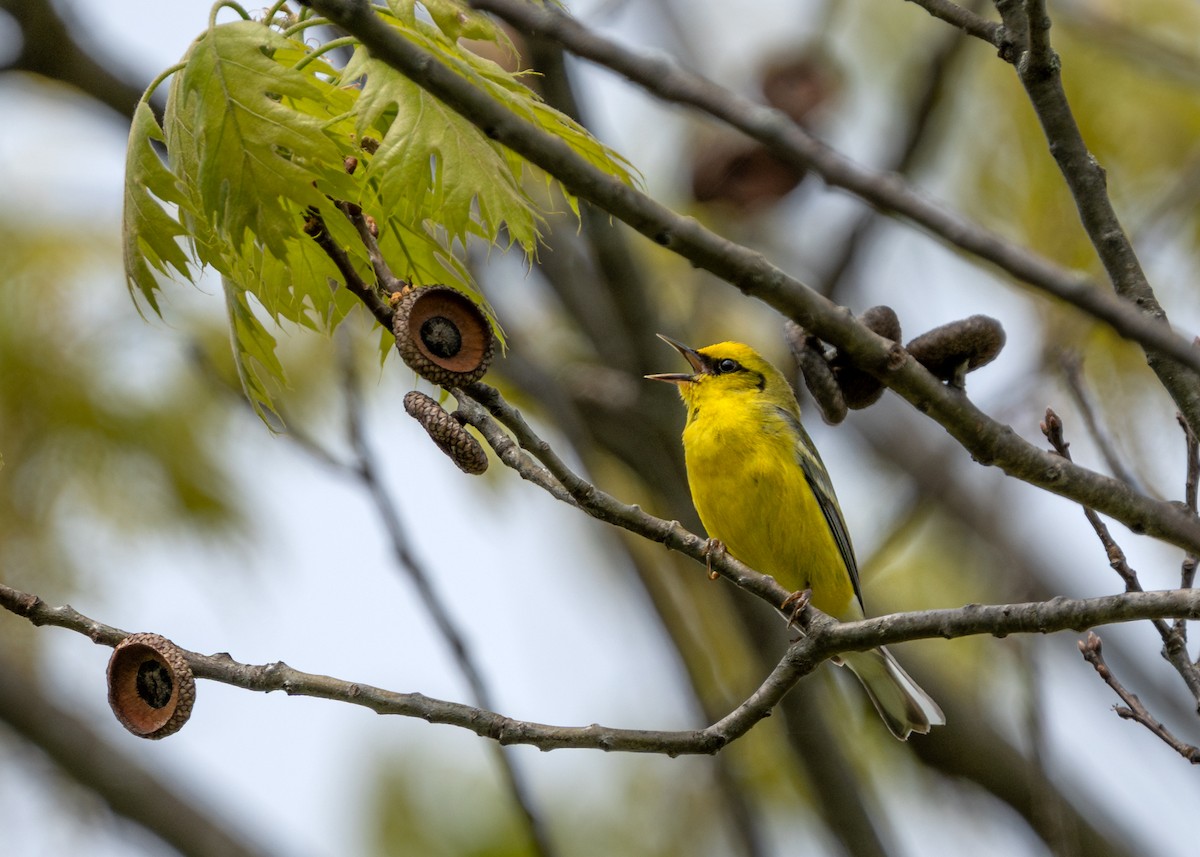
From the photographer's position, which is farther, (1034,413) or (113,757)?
(1034,413)

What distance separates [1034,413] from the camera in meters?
6.05

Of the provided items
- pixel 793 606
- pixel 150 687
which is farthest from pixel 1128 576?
pixel 150 687

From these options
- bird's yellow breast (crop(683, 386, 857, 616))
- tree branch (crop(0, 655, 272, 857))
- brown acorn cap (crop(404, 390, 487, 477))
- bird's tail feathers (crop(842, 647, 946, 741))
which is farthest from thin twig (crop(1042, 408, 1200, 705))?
tree branch (crop(0, 655, 272, 857))

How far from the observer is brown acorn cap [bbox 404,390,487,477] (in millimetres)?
2771

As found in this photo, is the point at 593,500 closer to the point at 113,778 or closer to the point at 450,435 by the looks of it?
the point at 450,435

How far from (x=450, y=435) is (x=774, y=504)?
3059mm

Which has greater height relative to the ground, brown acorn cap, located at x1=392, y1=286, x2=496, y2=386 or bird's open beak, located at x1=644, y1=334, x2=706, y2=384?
bird's open beak, located at x1=644, y1=334, x2=706, y2=384

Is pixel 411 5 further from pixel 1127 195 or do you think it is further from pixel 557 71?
pixel 1127 195

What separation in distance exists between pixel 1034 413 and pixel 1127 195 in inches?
51.6

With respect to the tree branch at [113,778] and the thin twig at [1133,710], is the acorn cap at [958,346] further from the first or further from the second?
the tree branch at [113,778]

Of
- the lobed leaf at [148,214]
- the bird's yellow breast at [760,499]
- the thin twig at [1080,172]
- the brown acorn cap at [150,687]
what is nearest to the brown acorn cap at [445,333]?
the lobed leaf at [148,214]

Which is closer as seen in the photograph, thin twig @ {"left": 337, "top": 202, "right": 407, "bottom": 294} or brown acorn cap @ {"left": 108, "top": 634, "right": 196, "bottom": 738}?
brown acorn cap @ {"left": 108, "top": 634, "right": 196, "bottom": 738}

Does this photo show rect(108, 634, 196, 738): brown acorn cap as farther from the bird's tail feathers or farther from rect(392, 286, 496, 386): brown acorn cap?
the bird's tail feathers

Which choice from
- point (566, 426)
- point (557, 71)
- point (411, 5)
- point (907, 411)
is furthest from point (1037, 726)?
point (907, 411)
